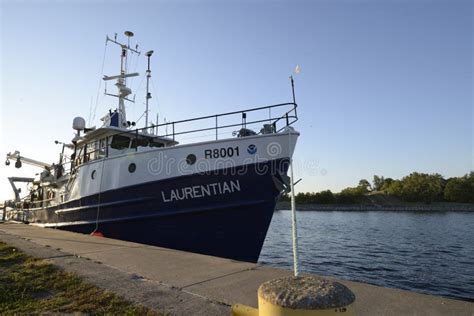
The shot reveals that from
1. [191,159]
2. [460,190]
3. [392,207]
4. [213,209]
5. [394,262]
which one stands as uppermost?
[460,190]

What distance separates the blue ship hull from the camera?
9.43 metres

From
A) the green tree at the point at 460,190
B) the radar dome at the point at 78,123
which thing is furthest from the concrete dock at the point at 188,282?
the green tree at the point at 460,190

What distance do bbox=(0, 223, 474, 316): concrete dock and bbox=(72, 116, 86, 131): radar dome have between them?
832 centimetres

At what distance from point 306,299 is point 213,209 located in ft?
24.7

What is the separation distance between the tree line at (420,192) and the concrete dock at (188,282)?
95.1 metres

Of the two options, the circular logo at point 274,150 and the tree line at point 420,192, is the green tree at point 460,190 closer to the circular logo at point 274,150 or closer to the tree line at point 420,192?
the tree line at point 420,192

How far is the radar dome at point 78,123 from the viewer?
1548 cm

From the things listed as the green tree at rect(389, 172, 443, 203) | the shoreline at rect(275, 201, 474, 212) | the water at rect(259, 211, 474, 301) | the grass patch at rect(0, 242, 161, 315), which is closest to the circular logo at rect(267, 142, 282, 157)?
the water at rect(259, 211, 474, 301)

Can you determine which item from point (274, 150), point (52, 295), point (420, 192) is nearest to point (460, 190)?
point (420, 192)

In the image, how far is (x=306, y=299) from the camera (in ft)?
6.87

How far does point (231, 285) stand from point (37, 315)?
7.95ft

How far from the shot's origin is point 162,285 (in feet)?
16.2

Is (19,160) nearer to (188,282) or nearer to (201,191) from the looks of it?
(201,191)

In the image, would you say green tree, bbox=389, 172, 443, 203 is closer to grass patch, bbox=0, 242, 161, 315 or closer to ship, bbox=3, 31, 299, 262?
ship, bbox=3, 31, 299, 262
